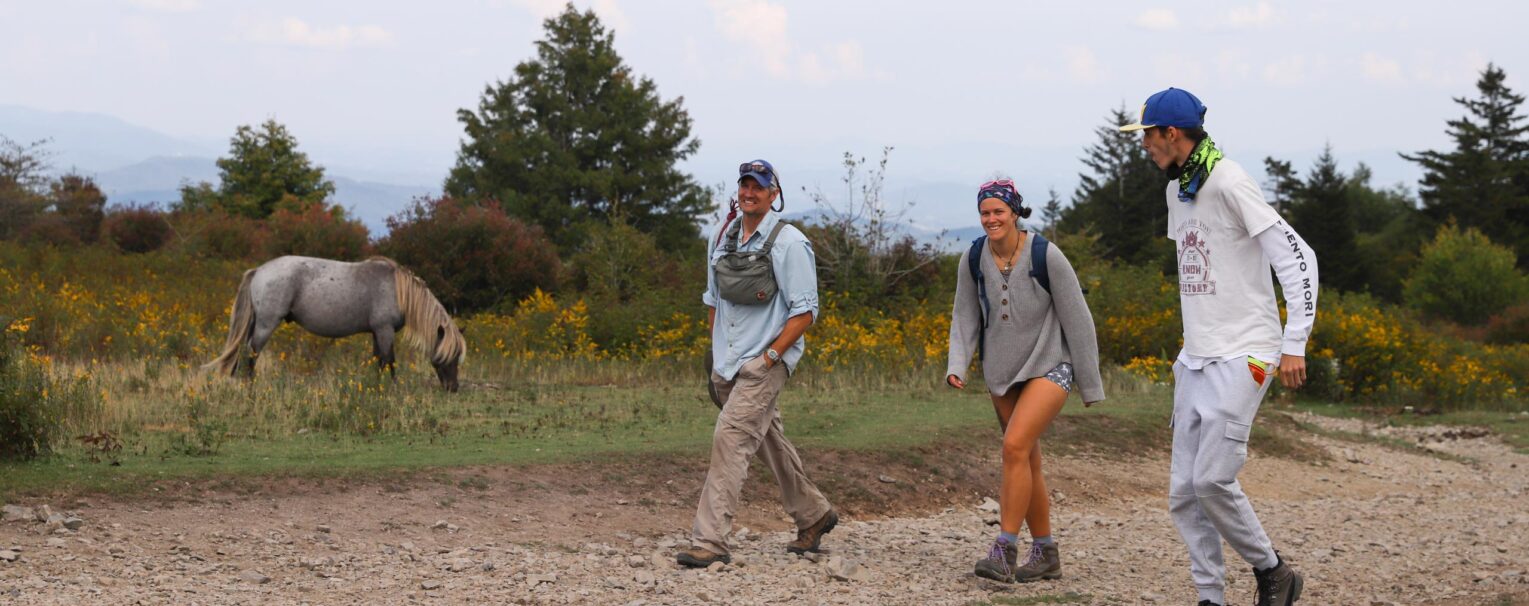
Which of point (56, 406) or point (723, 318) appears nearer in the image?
point (723, 318)

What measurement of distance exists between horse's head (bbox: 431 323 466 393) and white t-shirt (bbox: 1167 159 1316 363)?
32.8 feet

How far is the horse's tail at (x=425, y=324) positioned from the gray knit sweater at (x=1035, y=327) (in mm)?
8562

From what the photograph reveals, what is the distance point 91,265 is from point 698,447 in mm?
20546

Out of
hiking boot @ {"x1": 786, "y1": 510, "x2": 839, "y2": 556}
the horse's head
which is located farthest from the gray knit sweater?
the horse's head

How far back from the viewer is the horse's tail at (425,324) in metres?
14.7

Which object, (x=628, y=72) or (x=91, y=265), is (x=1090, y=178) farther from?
(x=91, y=265)

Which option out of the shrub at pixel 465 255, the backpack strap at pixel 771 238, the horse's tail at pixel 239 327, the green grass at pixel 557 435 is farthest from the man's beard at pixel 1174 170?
the shrub at pixel 465 255

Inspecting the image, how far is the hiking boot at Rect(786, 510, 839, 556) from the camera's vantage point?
796 cm

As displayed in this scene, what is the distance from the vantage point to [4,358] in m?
9.10

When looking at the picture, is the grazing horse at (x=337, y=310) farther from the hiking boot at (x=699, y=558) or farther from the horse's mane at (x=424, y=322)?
the hiking boot at (x=699, y=558)

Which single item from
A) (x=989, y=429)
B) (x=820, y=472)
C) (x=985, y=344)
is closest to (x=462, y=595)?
(x=985, y=344)

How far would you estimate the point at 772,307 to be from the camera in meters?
7.41

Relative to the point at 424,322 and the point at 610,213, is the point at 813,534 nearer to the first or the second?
the point at 424,322

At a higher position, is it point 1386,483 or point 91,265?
point 91,265
